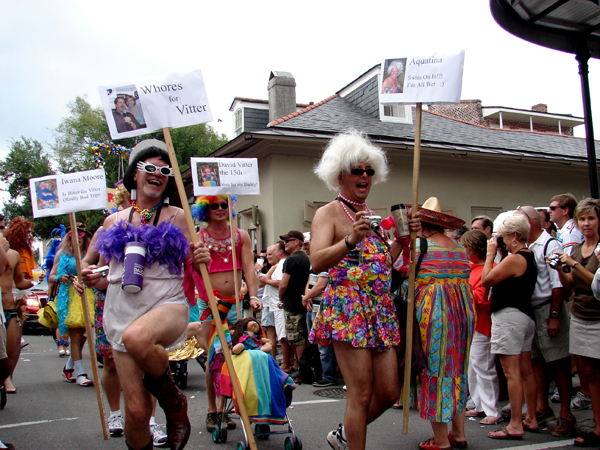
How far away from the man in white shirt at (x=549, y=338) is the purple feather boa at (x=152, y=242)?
3495mm

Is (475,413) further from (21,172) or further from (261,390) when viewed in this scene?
(21,172)

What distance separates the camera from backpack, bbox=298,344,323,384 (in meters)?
7.35

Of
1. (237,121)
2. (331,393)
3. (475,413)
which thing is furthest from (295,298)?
(237,121)

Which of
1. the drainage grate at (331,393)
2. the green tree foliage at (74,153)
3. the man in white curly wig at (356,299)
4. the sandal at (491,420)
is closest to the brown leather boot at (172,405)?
the man in white curly wig at (356,299)

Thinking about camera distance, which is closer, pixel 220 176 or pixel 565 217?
pixel 220 176

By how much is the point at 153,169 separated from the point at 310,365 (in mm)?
4854

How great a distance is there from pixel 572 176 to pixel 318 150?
839cm

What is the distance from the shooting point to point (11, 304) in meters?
5.77

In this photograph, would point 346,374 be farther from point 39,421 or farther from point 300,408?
point 39,421

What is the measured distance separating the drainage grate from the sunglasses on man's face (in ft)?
13.7

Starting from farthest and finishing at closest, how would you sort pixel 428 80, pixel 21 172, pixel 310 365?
pixel 21 172, pixel 310 365, pixel 428 80

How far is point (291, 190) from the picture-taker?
40.4 feet

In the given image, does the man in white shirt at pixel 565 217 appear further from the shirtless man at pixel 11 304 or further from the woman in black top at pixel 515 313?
the shirtless man at pixel 11 304

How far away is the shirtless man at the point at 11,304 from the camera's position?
5.52m
